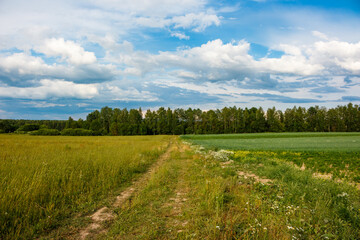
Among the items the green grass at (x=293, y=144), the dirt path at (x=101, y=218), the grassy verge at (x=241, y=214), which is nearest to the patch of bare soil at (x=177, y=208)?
the grassy verge at (x=241, y=214)

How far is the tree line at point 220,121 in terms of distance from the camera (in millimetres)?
99000

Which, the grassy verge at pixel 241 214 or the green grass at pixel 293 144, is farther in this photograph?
the green grass at pixel 293 144

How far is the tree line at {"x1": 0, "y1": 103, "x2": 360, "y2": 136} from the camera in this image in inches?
3898

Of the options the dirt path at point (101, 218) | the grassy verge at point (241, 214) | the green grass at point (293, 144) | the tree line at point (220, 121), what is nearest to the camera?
the grassy verge at point (241, 214)

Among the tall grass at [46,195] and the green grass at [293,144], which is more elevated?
the tall grass at [46,195]

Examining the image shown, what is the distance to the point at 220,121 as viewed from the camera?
107688 millimetres

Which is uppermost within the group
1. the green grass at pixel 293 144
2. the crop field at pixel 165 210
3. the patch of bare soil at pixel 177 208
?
the crop field at pixel 165 210

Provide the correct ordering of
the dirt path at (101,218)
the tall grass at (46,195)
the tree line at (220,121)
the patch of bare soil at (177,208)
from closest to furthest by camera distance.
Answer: the dirt path at (101,218) → the tall grass at (46,195) → the patch of bare soil at (177,208) → the tree line at (220,121)

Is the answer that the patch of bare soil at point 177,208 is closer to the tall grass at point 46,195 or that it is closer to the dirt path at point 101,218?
the dirt path at point 101,218

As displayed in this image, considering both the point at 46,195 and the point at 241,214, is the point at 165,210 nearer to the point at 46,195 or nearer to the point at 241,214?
the point at 241,214

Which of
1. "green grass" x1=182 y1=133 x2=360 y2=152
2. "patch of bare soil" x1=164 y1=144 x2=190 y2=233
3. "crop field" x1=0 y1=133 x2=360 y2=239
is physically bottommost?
"green grass" x1=182 y1=133 x2=360 y2=152

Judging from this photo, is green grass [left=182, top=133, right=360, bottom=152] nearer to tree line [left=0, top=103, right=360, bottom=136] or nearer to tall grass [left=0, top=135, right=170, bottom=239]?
tall grass [left=0, top=135, right=170, bottom=239]

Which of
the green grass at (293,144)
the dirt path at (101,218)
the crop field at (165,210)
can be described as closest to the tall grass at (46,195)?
the crop field at (165,210)

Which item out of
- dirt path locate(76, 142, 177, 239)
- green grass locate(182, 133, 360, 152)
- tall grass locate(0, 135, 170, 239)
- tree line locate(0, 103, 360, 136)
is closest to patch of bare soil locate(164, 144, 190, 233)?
dirt path locate(76, 142, 177, 239)
